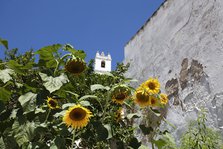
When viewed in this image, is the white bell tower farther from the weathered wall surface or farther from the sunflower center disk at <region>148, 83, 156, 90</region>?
the sunflower center disk at <region>148, 83, 156, 90</region>

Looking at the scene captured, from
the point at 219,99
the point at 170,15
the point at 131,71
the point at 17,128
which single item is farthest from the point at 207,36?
the point at 17,128

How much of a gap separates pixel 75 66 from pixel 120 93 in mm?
293

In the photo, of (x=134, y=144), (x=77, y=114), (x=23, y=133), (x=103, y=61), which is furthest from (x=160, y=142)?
(x=103, y=61)

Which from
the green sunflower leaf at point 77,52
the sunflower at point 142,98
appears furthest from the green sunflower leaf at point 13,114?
the sunflower at point 142,98

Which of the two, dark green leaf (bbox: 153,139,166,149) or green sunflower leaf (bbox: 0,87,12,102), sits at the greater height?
green sunflower leaf (bbox: 0,87,12,102)

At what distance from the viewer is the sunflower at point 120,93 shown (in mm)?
1556

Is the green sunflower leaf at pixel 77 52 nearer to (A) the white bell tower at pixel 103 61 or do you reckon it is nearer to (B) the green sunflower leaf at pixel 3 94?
(B) the green sunflower leaf at pixel 3 94

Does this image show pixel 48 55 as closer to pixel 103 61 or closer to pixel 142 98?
pixel 142 98

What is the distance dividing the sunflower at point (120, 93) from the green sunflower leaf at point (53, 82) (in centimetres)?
27

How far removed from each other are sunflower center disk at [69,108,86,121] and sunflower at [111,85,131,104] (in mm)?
220

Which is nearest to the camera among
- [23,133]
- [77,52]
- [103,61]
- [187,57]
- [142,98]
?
[23,133]

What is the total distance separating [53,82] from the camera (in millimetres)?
1408

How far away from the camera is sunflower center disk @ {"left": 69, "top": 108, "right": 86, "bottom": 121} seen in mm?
1387

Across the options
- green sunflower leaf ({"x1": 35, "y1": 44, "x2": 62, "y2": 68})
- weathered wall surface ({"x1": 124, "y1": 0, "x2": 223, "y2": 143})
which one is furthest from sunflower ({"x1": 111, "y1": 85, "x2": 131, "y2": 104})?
weathered wall surface ({"x1": 124, "y1": 0, "x2": 223, "y2": 143})
